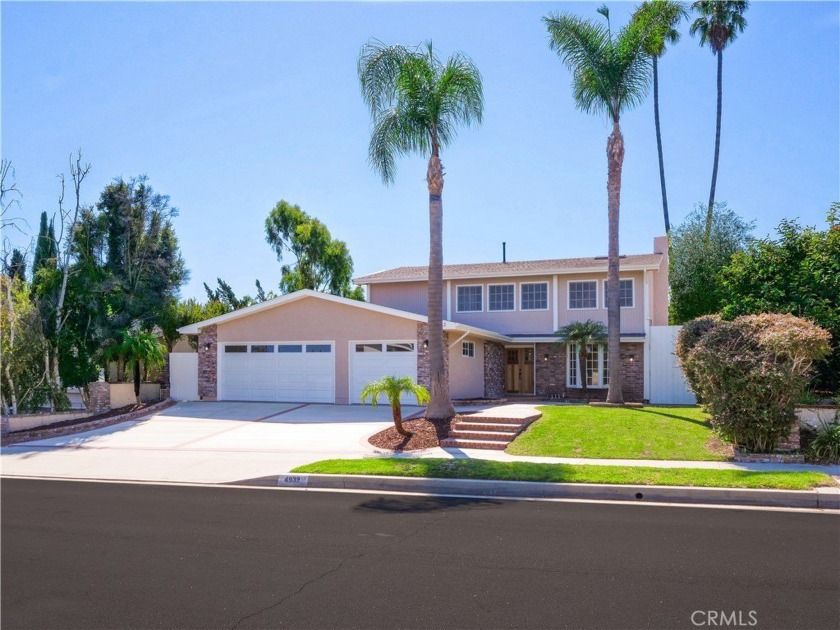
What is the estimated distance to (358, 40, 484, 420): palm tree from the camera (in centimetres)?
1798

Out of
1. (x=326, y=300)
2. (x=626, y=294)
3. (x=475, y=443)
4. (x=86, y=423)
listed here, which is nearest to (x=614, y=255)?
(x=626, y=294)

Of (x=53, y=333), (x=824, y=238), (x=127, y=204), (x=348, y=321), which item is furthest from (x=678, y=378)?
(x=127, y=204)

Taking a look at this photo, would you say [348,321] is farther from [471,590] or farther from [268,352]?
[471,590]

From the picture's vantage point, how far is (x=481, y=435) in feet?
53.7

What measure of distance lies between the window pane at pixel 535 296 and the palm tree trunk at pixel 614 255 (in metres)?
6.90

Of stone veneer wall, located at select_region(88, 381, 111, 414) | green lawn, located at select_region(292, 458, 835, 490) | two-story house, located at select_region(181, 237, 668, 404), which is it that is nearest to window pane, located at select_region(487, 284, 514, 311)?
two-story house, located at select_region(181, 237, 668, 404)

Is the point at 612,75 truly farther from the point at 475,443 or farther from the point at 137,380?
the point at 137,380

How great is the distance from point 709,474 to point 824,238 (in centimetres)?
790

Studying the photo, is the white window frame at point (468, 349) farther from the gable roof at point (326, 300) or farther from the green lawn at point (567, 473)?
the green lawn at point (567, 473)

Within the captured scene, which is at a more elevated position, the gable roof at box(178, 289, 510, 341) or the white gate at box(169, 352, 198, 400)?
the gable roof at box(178, 289, 510, 341)

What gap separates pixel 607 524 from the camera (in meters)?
8.65

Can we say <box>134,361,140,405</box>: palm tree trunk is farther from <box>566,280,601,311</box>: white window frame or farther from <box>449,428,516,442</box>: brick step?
<box>566,280,601,311</box>: white window frame

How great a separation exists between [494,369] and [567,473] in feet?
56.5

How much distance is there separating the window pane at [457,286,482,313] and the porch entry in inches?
107
